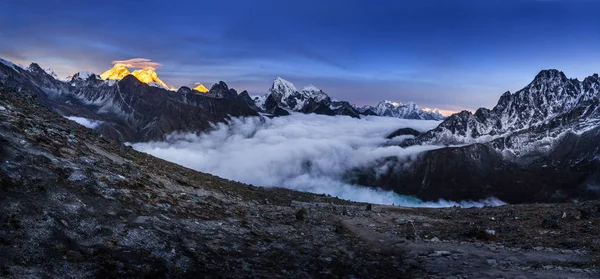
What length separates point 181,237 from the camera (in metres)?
16.3

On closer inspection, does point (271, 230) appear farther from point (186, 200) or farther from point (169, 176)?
point (169, 176)

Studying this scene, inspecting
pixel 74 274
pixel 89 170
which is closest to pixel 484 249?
pixel 74 274

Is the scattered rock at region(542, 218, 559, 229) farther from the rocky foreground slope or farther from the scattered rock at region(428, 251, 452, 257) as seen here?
the scattered rock at region(428, 251, 452, 257)

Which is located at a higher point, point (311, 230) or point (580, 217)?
point (580, 217)

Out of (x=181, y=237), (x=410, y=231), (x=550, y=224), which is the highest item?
(x=550, y=224)

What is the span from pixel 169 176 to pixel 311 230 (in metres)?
12.2

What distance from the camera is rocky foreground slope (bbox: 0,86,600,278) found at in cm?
1260

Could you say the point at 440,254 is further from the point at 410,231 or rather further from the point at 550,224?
the point at 550,224

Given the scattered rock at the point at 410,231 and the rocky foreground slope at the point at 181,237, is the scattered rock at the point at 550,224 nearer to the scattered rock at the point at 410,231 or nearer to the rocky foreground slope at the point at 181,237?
the rocky foreground slope at the point at 181,237

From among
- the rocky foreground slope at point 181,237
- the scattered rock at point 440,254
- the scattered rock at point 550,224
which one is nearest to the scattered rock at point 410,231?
the rocky foreground slope at point 181,237

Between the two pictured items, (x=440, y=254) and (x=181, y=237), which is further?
(x=440, y=254)

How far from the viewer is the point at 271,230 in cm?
2217

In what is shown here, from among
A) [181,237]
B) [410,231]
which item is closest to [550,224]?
[410,231]

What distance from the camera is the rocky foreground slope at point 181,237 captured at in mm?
12602
